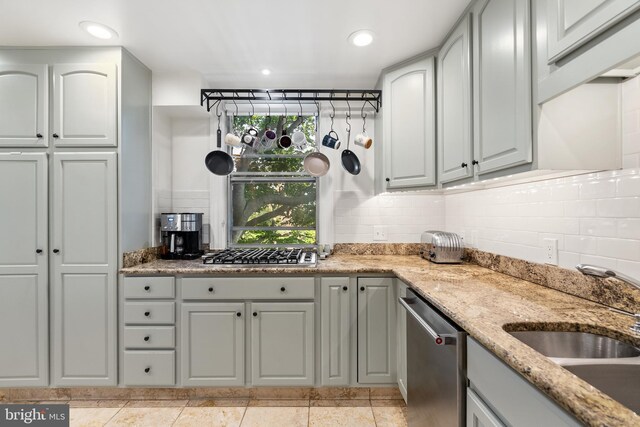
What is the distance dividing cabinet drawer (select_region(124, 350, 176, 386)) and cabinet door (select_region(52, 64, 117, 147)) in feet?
4.64

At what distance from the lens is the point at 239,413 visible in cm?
188

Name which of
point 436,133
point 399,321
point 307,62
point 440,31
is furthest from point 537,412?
point 307,62

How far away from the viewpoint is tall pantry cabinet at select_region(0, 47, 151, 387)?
193 cm

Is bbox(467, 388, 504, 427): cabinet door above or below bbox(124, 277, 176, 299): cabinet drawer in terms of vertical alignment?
below

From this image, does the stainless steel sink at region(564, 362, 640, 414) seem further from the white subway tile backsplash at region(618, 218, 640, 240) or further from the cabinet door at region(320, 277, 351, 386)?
the cabinet door at region(320, 277, 351, 386)

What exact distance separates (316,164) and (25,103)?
2006 millimetres

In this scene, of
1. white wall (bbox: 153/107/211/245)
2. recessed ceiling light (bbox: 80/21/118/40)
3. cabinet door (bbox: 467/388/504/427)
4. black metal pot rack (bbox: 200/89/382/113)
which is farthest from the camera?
white wall (bbox: 153/107/211/245)

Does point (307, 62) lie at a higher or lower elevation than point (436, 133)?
higher

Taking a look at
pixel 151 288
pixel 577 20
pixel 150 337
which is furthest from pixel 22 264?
pixel 577 20

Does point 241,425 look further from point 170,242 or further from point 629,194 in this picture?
point 629,194

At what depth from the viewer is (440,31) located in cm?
180

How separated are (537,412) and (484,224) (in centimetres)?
151

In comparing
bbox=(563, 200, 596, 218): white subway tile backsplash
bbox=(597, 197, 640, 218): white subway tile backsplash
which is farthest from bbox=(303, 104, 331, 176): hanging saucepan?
bbox=(597, 197, 640, 218): white subway tile backsplash

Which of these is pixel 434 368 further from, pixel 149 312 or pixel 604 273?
pixel 149 312
